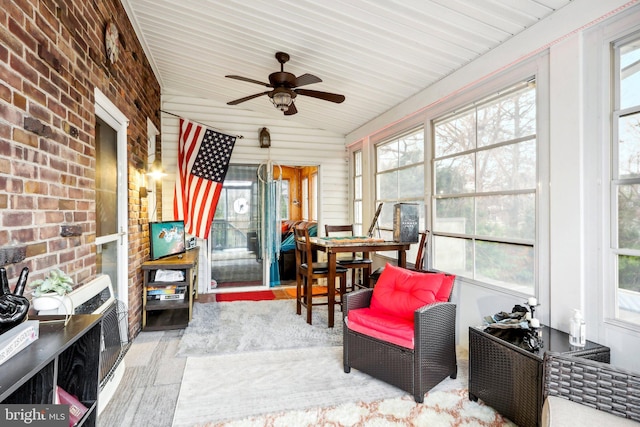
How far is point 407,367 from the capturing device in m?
2.37

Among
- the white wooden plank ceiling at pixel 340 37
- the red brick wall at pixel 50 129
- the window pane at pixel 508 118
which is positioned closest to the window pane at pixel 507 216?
the window pane at pixel 508 118

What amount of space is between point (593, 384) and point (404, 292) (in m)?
1.25

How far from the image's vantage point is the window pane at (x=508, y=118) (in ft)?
9.00

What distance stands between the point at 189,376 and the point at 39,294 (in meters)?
1.48

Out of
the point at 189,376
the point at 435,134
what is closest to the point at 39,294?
the point at 189,376

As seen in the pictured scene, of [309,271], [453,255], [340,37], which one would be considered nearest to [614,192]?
[453,255]

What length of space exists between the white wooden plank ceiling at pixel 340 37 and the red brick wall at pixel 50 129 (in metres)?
0.82

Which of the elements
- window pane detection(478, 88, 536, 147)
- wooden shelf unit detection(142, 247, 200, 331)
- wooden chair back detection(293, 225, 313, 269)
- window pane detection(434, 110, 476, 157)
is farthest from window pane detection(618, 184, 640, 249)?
wooden shelf unit detection(142, 247, 200, 331)

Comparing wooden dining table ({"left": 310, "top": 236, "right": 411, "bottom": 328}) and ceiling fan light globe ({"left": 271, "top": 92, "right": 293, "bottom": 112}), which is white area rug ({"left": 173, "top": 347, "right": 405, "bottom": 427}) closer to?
wooden dining table ({"left": 310, "top": 236, "right": 411, "bottom": 328})

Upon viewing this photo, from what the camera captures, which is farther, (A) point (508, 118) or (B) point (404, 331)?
(A) point (508, 118)

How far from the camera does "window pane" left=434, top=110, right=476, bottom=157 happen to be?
3.36m

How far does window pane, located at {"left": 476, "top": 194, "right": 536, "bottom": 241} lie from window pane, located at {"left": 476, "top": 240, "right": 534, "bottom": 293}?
10cm

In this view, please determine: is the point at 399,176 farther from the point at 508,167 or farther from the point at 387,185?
the point at 508,167

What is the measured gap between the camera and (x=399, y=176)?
4547 millimetres
